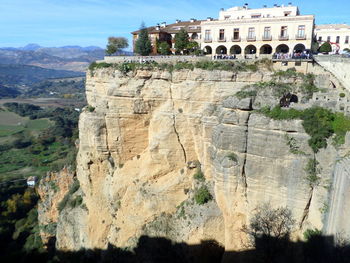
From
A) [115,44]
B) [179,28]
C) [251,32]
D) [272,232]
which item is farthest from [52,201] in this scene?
[251,32]

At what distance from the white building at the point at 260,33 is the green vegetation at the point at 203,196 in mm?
11321

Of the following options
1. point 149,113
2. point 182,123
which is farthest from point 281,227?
point 149,113

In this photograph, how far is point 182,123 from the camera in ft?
76.8

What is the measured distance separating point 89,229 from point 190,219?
11318mm

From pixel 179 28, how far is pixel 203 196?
774 inches

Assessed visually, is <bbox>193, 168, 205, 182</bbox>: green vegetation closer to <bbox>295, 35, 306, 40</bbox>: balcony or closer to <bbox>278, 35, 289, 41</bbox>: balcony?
<bbox>278, 35, 289, 41</bbox>: balcony

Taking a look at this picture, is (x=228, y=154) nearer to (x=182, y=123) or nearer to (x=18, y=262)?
(x=182, y=123)

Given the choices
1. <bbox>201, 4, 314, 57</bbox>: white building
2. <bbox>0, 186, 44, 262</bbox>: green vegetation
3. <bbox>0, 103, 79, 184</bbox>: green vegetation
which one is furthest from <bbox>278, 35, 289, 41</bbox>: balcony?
<bbox>0, 103, 79, 184</bbox>: green vegetation

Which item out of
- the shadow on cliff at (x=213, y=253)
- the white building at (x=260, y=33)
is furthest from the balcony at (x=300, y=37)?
the shadow on cliff at (x=213, y=253)

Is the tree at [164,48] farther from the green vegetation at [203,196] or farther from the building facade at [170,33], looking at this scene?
the green vegetation at [203,196]

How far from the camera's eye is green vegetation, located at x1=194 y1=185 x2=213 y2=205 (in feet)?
72.3

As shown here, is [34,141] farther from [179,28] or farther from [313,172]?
[313,172]

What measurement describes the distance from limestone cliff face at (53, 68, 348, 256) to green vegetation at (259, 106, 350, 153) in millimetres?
577

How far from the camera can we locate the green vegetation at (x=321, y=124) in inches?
Result: 627
